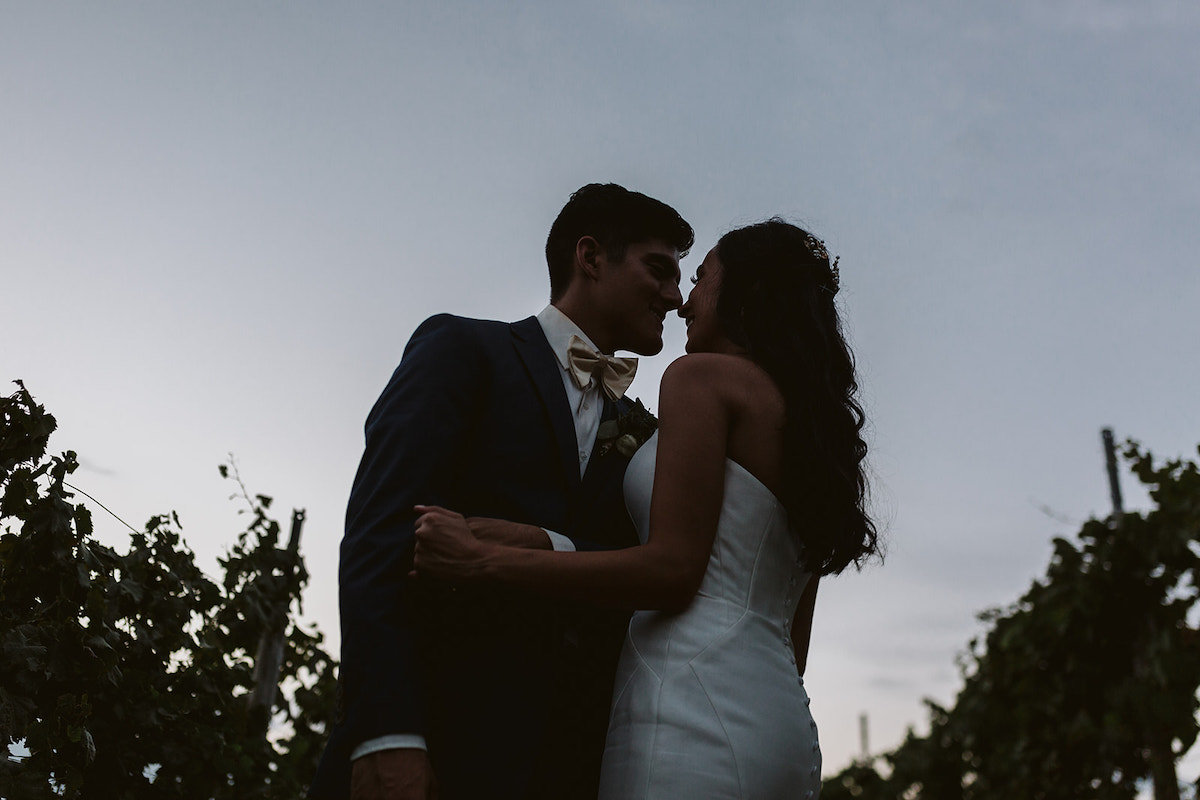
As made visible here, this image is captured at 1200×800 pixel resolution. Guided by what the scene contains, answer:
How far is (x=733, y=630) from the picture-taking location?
256cm

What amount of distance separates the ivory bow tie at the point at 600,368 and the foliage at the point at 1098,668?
5.92 metres

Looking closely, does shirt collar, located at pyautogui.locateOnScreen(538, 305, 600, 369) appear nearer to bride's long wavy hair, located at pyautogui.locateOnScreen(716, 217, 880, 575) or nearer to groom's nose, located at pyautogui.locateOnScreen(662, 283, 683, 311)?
groom's nose, located at pyautogui.locateOnScreen(662, 283, 683, 311)

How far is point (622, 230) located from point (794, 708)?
1.67 meters

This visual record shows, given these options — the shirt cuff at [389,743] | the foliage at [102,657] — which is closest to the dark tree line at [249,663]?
the foliage at [102,657]

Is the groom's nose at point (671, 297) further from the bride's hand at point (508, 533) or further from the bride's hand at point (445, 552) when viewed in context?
the bride's hand at point (445, 552)

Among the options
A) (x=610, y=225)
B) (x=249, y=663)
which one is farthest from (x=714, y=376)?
(x=249, y=663)

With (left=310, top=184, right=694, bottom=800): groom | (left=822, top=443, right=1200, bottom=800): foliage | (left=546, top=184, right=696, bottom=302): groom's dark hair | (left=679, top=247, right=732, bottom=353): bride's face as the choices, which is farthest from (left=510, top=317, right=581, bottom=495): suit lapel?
(left=822, top=443, right=1200, bottom=800): foliage

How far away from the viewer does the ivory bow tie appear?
3066mm

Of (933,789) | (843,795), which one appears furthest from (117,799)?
(843,795)

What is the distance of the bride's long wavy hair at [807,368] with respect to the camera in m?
2.73

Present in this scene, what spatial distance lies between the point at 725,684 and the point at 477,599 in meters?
0.58

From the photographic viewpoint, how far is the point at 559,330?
328 centimetres

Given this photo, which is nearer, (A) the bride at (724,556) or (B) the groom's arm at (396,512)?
(B) the groom's arm at (396,512)

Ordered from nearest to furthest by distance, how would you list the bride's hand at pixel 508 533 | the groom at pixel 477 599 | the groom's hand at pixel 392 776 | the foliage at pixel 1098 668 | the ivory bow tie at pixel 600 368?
the groom's hand at pixel 392 776 → the groom at pixel 477 599 → the bride's hand at pixel 508 533 → the ivory bow tie at pixel 600 368 → the foliage at pixel 1098 668
